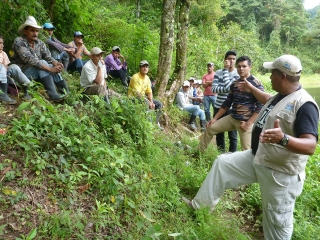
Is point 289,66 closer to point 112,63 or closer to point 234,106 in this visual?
point 234,106

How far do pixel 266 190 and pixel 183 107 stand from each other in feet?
16.2

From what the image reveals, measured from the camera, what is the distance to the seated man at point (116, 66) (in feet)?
23.0

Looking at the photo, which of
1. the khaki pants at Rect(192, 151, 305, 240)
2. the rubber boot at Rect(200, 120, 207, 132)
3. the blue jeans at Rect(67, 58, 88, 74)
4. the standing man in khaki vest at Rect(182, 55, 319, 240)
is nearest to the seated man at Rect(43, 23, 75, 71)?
the blue jeans at Rect(67, 58, 88, 74)

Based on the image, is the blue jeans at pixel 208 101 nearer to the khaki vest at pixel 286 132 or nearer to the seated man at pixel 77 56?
the seated man at pixel 77 56

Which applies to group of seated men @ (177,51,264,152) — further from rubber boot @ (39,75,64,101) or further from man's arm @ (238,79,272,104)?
rubber boot @ (39,75,64,101)

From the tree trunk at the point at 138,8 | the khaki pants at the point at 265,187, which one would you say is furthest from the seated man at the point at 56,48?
the tree trunk at the point at 138,8

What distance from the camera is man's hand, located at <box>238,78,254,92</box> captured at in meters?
3.57

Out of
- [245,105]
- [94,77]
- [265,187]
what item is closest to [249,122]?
[245,105]

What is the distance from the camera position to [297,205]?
4105 mm

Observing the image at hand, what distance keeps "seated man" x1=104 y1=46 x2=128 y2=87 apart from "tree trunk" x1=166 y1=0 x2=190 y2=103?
128cm

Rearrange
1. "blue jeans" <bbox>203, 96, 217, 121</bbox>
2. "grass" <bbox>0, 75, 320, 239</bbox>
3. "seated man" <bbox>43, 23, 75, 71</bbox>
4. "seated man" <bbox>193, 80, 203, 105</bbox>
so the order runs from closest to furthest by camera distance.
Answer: "grass" <bbox>0, 75, 320, 239</bbox> < "seated man" <bbox>43, 23, 75, 71</bbox> < "blue jeans" <bbox>203, 96, 217, 121</bbox> < "seated man" <bbox>193, 80, 203, 105</bbox>

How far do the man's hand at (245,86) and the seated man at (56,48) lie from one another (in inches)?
→ 160

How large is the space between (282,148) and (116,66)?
17.7 feet

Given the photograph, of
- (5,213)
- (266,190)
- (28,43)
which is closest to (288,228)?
(266,190)
